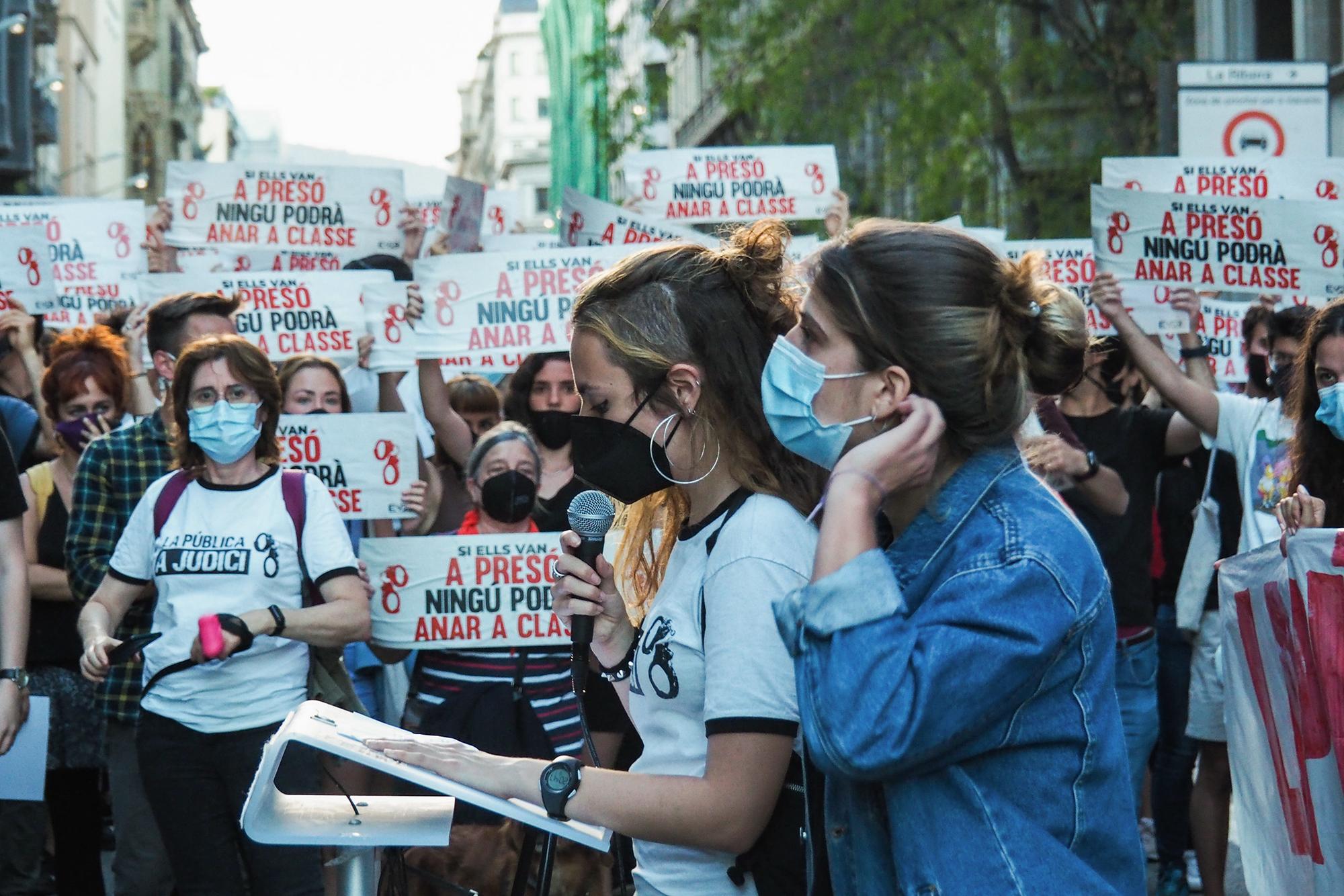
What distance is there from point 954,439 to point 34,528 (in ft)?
16.9

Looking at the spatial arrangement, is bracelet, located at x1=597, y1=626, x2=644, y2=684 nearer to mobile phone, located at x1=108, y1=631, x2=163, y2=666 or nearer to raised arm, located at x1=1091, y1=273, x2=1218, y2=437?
Result: mobile phone, located at x1=108, y1=631, x2=163, y2=666

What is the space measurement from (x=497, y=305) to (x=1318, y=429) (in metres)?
3.87

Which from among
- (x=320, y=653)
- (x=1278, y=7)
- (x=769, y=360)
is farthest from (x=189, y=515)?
(x=1278, y=7)

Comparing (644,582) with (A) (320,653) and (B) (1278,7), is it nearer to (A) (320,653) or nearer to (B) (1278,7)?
(A) (320,653)

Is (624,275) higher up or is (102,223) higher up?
(102,223)

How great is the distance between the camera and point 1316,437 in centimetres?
466

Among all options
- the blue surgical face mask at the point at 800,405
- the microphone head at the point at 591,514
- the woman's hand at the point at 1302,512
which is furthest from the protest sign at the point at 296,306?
the blue surgical face mask at the point at 800,405

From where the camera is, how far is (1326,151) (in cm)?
1020

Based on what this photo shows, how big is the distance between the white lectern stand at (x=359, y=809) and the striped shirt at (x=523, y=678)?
86.8 inches

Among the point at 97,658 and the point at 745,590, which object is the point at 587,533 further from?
the point at 97,658

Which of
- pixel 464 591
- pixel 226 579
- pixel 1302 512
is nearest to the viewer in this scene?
pixel 1302 512

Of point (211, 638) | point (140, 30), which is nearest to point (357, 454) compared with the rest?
point (211, 638)

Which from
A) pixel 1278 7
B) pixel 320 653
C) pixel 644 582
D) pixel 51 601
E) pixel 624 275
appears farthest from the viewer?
pixel 1278 7

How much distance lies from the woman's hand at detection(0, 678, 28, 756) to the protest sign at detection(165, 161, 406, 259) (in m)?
5.06
